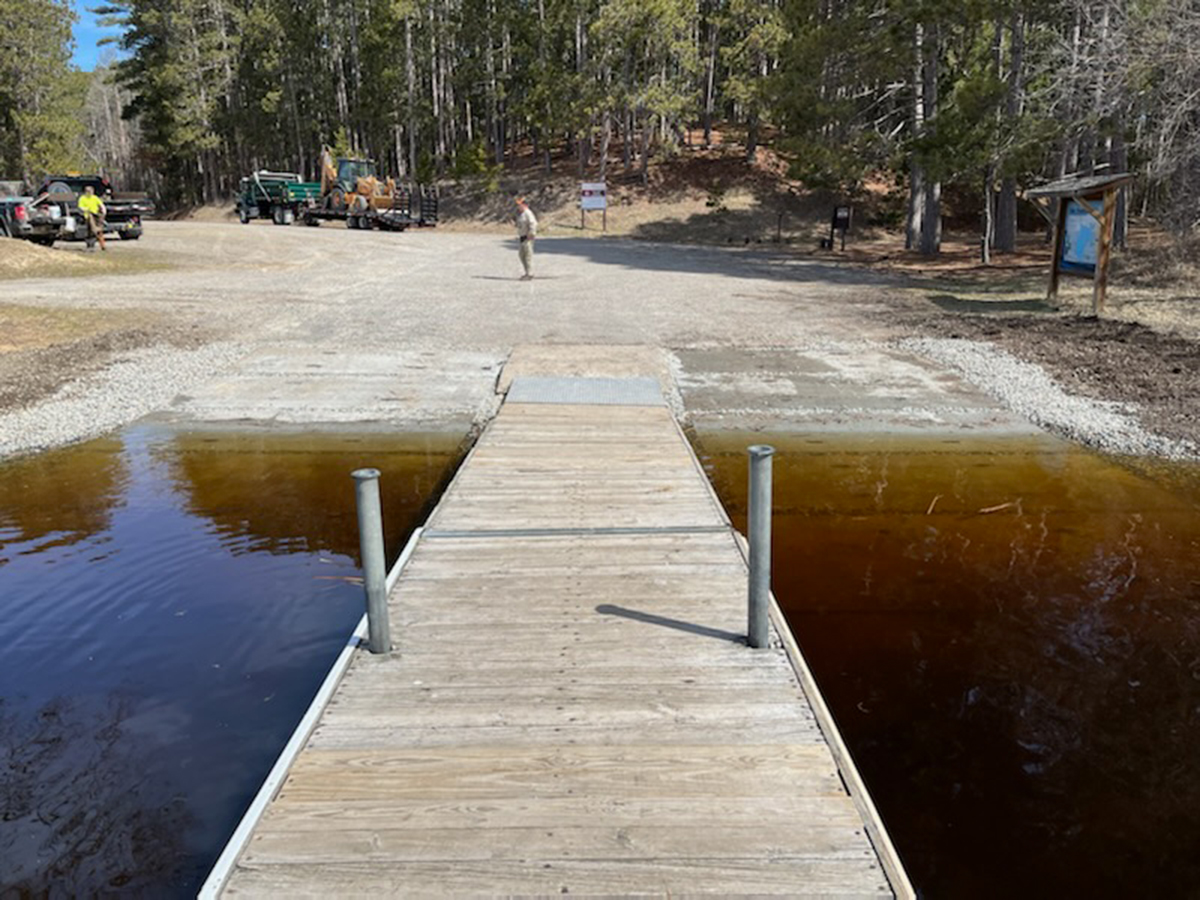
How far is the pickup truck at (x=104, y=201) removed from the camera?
2708cm

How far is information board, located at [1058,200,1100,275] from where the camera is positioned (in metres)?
15.3

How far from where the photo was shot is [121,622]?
562 cm

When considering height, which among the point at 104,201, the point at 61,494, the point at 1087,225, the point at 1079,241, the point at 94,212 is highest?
the point at 104,201

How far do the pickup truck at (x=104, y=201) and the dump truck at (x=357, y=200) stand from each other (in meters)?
9.71

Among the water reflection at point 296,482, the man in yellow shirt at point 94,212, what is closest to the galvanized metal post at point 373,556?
the water reflection at point 296,482

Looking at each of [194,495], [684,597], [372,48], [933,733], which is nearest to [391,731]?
[684,597]

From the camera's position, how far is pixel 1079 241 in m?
16.0

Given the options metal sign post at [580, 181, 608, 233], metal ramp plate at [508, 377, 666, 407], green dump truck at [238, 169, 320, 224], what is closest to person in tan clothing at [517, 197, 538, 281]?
metal ramp plate at [508, 377, 666, 407]

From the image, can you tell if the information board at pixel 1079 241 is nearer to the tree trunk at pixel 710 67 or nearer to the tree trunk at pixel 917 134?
the tree trunk at pixel 917 134

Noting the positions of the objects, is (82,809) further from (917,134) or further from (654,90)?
(654,90)

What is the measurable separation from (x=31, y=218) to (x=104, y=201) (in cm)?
214

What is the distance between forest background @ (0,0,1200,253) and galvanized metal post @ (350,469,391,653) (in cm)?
1603

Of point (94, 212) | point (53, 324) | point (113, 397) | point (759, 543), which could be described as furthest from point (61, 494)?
point (94, 212)

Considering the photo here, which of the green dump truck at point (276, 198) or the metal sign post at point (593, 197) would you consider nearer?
the metal sign post at point (593, 197)
